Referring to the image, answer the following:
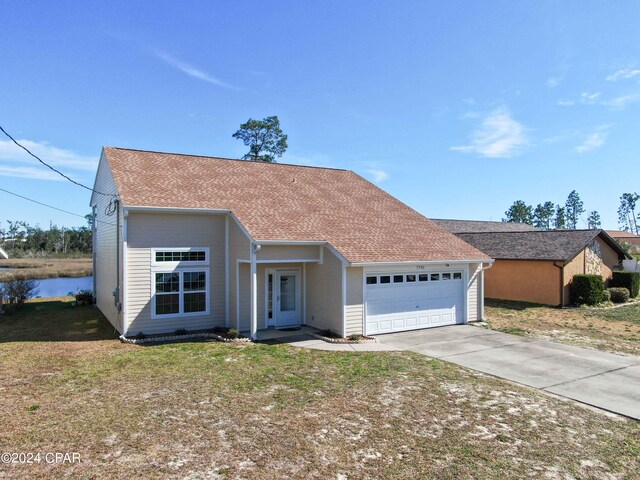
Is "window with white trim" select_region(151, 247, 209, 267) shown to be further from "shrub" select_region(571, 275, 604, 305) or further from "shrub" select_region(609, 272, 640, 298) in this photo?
"shrub" select_region(609, 272, 640, 298)

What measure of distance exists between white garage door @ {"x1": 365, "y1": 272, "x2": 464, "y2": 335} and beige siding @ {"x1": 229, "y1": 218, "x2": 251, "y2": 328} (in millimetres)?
4088

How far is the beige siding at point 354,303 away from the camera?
13914 mm

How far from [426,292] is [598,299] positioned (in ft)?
40.1

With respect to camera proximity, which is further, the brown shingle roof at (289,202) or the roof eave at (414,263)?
the brown shingle roof at (289,202)

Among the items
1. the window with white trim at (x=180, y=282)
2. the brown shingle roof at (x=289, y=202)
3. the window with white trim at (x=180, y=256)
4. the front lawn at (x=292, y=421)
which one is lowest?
the front lawn at (x=292, y=421)

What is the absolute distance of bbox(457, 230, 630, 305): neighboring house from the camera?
2212 centimetres

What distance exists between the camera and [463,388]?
29.2ft

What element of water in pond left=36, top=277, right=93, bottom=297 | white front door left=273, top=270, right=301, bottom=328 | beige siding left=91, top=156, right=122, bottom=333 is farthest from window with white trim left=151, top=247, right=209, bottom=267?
water in pond left=36, top=277, right=93, bottom=297

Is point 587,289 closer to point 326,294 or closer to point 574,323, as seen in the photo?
point 574,323

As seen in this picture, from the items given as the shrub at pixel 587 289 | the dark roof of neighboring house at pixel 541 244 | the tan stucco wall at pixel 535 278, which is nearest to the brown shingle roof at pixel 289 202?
the dark roof of neighboring house at pixel 541 244

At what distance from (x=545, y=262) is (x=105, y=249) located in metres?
21.4

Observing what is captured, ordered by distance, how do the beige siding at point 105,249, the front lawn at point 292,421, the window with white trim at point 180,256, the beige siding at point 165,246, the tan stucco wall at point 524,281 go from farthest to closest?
the tan stucco wall at point 524,281 < the beige siding at point 105,249 < the window with white trim at point 180,256 < the beige siding at point 165,246 < the front lawn at point 292,421

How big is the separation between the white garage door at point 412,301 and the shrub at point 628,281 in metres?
14.6

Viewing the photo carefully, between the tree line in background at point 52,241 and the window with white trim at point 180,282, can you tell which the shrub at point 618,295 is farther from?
the tree line in background at point 52,241
